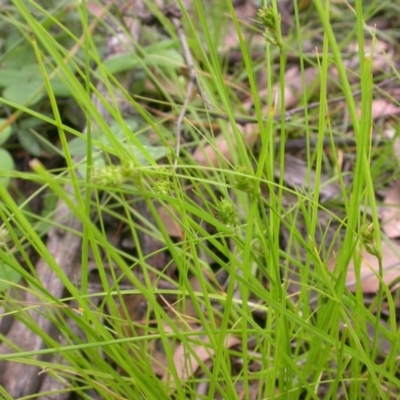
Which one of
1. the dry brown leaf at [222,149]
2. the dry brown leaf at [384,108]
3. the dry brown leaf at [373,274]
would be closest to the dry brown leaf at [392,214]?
the dry brown leaf at [373,274]

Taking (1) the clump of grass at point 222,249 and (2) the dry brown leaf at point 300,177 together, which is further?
(2) the dry brown leaf at point 300,177

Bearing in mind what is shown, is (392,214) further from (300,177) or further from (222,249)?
(222,249)

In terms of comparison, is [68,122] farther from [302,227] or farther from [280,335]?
[280,335]

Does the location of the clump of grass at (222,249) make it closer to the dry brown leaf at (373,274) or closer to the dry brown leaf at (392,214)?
the dry brown leaf at (373,274)

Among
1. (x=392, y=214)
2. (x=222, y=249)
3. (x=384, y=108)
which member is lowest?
(x=392, y=214)

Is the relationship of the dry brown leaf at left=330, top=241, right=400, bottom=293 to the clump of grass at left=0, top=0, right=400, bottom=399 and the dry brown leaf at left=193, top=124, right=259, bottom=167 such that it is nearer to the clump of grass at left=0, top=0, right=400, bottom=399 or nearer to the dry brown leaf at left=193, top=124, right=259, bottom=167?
the clump of grass at left=0, top=0, right=400, bottom=399

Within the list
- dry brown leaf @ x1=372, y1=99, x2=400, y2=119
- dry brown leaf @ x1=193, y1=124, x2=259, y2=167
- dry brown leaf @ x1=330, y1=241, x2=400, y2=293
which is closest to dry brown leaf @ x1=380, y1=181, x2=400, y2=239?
dry brown leaf @ x1=330, y1=241, x2=400, y2=293

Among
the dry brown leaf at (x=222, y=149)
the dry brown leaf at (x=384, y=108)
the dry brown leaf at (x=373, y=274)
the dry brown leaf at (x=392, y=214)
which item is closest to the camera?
the dry brown leaf at (x=373, y=274)

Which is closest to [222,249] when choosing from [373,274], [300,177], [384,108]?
[373,274]

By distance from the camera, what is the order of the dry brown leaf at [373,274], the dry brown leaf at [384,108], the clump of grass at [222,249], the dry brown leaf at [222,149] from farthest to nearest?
the dry brown leaf at [384,108]
the dry brown leaf at [222,149]
the dry brown leaf at [373,274]
the clump of grass at [222,249]

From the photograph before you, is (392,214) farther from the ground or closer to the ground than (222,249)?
closer to the ground
